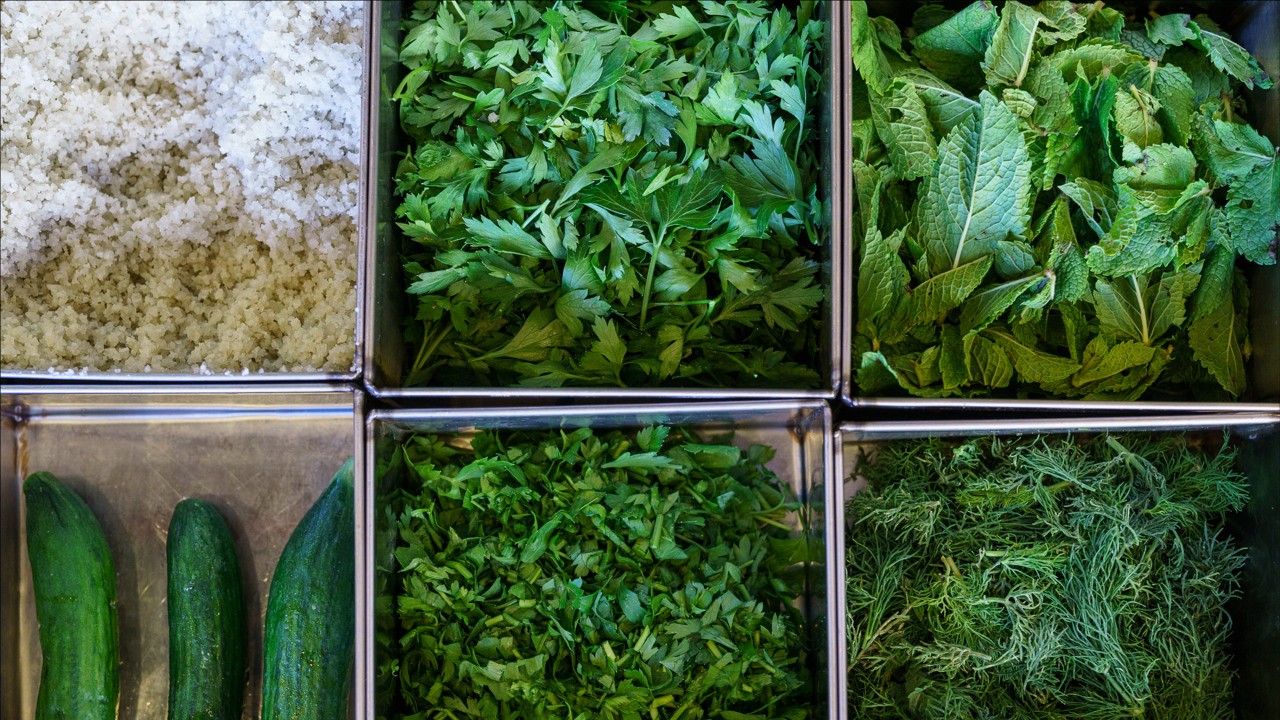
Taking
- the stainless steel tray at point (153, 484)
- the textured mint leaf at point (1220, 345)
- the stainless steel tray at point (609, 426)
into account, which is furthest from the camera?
the stainless steel tray at point (153, 484)

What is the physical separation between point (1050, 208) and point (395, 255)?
1047 mm

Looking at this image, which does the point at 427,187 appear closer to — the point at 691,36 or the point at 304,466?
the point at 691,36

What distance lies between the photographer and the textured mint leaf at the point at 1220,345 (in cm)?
137

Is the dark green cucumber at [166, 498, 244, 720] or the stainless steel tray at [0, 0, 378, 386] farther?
the dark green cucumber at [166, 498, 244, 720]

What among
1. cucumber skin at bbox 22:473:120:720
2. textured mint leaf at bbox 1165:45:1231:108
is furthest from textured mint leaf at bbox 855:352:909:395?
cucumber skin at bbox 22:473:120:720

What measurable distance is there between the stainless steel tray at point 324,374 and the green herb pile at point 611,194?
0.21 feet

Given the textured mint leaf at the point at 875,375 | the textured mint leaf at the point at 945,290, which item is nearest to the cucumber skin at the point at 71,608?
the textured mint leaf at the point at 875,375

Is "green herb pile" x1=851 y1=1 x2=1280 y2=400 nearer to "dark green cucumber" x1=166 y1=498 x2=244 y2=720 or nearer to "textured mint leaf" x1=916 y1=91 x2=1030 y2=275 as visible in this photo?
"textured mint leaf" x1=916 y1=91 x2=1030 y2=275

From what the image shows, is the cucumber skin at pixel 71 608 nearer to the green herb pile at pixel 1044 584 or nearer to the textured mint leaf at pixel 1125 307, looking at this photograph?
the green herb pile at pixel 1044 584

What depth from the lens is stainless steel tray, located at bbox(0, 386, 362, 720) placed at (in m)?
1.54

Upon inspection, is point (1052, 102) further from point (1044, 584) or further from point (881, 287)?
point (1044, 584)

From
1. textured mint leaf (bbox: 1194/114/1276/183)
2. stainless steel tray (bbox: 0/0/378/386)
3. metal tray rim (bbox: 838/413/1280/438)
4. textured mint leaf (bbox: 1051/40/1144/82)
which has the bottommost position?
metal tray rim (bbox: 838/413/1280/438)

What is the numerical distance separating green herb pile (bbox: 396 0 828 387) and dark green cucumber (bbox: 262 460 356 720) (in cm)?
32

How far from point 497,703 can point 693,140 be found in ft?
2.99
